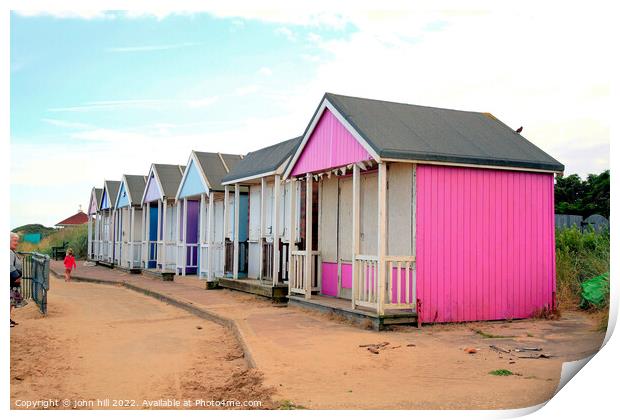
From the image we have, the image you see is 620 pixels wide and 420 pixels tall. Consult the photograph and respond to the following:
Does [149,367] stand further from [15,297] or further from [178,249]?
[178,249]

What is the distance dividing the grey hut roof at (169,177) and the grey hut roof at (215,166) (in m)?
3.30

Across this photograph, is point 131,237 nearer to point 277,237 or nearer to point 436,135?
point 277,237

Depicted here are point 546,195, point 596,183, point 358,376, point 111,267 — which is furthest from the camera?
point 111,267

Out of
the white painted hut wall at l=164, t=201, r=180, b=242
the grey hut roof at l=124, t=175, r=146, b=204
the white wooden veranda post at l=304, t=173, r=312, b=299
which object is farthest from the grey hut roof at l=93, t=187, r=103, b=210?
the white wooden veranda post at l=304, t=173, r=312, b=299

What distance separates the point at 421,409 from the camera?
5852 mm

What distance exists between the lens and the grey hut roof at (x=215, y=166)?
748 inches

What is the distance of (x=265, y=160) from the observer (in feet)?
51.8

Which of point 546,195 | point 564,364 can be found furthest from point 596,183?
point 564,364

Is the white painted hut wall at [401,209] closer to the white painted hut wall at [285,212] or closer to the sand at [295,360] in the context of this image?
the sand at [295,360]

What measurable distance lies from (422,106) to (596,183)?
58.9 ft

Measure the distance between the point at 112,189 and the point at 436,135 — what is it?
2413 centimetres

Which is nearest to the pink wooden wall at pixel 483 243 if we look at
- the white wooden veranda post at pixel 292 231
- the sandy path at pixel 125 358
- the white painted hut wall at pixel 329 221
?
the white painted hut wall at pixel 329 221

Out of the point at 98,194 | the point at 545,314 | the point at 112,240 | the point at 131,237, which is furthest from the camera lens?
the point at 98,194

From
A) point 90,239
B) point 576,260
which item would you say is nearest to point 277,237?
point 576,260
